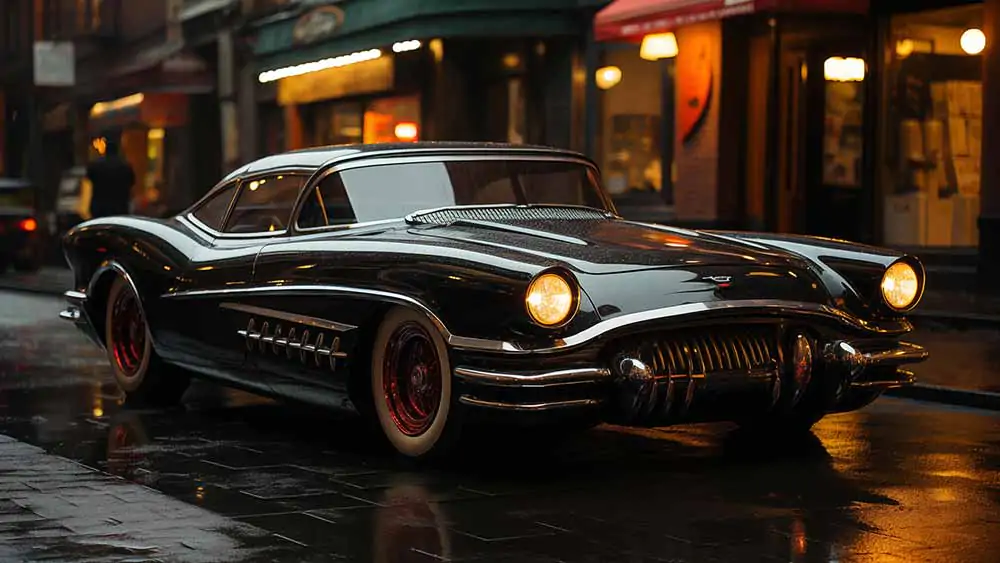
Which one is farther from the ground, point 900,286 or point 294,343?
point 900,286

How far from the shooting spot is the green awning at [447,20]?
835 inches

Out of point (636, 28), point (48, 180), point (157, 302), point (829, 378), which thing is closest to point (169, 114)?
point (48, 180)

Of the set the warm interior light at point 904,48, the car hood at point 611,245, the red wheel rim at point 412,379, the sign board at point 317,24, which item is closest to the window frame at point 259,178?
the car hood at point 611,245

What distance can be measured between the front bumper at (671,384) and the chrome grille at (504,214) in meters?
1.19

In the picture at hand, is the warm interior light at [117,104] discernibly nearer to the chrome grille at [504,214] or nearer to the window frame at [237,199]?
the window frame at [237,199]

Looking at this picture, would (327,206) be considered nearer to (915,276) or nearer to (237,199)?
(237,199)

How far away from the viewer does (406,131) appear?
965 inches

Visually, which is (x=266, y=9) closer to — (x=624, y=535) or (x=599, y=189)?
(x=599, y=189)

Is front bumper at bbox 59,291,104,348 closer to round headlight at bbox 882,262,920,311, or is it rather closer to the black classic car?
the black classic car

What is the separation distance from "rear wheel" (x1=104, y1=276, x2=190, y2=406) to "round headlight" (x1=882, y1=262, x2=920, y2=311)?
3.59m

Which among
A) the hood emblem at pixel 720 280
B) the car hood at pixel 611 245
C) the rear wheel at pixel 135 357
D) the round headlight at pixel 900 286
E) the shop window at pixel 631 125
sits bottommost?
the rear wheel at pixel 135 357

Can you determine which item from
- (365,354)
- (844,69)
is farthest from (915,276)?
(844,69)

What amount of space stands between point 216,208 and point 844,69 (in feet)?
36.3

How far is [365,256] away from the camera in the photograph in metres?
7.16
